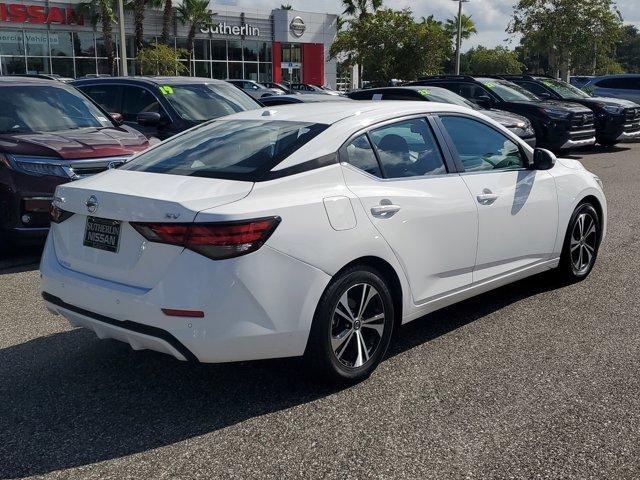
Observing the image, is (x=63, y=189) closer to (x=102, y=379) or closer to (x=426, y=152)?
(x=102, y=379)

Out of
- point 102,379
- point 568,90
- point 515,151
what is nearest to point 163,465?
point 102,379

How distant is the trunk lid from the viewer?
3.57 meters

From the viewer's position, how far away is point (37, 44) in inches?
1615

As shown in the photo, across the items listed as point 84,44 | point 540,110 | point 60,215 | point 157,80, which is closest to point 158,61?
point 84,44

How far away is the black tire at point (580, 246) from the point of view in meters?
5.95

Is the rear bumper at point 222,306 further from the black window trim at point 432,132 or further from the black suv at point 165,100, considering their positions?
the black suv at point 165,100

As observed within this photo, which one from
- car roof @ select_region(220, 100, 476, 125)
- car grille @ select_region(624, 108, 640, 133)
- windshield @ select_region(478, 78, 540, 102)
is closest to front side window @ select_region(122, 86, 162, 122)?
car roof @ select_region(220, 100, 476, 125)

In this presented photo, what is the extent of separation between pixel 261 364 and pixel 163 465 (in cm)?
125

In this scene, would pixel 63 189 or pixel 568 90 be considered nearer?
pixel 63 189

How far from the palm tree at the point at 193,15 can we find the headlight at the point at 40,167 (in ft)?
136

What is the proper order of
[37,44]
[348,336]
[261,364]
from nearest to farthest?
[348,336]
[261,364]
[37,44]

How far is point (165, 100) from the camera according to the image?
952 centimetres

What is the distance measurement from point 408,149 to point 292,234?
132 cm

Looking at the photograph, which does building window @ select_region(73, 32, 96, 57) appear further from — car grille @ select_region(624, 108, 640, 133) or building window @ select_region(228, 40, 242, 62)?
car grille @ select_region(624, 108, 640, 133)
